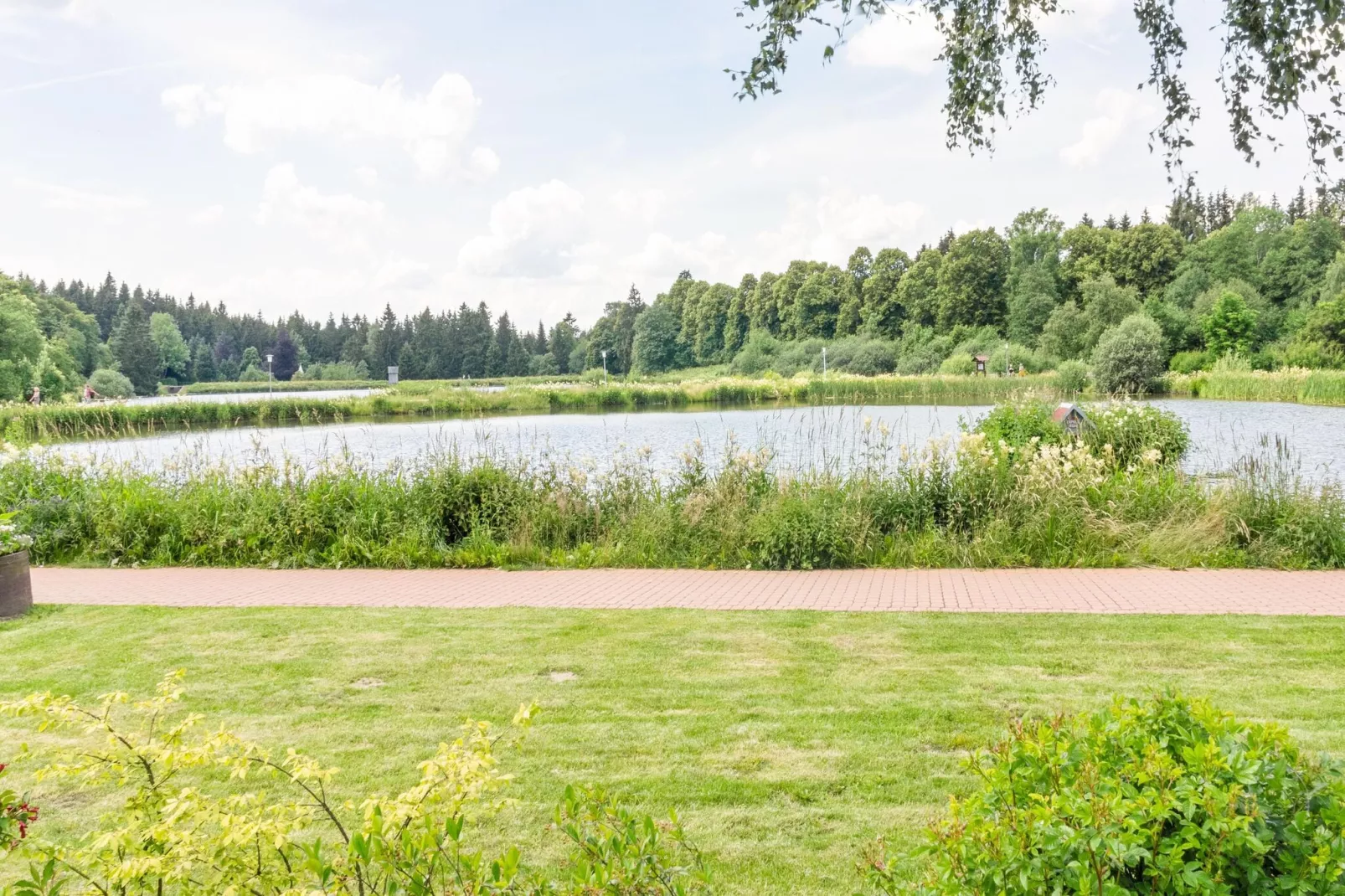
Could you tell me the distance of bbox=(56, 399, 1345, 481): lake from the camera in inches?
477

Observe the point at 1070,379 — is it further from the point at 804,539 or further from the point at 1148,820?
the point at 1148,820

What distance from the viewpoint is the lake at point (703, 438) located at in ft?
A: 39.8

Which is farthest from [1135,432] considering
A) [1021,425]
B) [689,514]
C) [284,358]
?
[284,358]

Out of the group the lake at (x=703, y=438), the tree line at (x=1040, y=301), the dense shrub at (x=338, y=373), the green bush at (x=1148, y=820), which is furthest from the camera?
the dense shrub at (x=338, y=373)

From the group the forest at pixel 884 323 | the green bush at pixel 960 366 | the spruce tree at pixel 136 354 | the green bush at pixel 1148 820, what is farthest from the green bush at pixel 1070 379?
the spruce tree at pixel 136 354

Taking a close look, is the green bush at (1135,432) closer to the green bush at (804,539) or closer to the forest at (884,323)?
the green bush at (804,539)

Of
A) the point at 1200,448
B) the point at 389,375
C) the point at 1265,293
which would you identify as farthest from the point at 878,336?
the point at 1200,448

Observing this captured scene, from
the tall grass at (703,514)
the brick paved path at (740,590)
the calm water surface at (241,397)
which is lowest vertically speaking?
the brick paved path at (740,590)

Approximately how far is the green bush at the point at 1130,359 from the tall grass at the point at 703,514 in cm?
3594

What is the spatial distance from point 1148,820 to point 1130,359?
156ft

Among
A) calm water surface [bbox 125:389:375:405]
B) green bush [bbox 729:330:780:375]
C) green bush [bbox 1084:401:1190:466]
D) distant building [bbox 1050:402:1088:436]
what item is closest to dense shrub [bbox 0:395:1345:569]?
distant building [bbox 1050:402:1088:436]

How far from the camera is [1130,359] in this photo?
4378cm

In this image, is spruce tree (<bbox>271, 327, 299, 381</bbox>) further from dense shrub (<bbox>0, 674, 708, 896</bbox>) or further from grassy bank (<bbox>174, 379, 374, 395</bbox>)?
dense shrub (<bbox>0, 674, 708, 896</bbox>)

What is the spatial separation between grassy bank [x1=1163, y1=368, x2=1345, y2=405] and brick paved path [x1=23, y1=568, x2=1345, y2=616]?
28.8 meters
